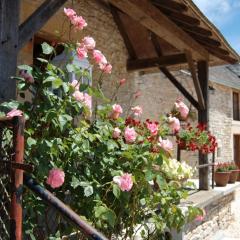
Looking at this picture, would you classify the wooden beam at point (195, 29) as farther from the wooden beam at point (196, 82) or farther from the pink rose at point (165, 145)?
the pink rose at point (165, 145)

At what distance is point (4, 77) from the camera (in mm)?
2373

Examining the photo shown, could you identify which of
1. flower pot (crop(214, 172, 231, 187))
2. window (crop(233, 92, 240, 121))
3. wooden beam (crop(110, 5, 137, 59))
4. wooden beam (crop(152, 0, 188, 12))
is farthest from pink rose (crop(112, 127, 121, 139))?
window (crop(233, 92, 240, 121))

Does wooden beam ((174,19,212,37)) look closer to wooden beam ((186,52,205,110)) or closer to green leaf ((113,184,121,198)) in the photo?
wooden beam ((186,52,205,110))

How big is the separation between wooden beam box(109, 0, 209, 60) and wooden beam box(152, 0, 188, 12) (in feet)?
0.28

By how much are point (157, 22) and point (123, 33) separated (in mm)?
2004

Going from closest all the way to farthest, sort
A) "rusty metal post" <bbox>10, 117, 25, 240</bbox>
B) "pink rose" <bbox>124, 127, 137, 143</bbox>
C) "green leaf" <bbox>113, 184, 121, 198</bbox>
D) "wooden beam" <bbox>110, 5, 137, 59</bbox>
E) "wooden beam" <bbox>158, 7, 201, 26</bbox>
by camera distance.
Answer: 1. "rusty metal post" <bbox>10, 117, 25, 240</bbox>
2. "green leaf" <bbox>113, 184, 121, 198</bbox>
3. "pink rose" <bbox>124, 127, 137, 143</bbox>
4. "wooden beam" <bbox>158, 7, 201, 26</bbox>
5. "wooden beam" <bbox>110, 5, 137, 59</bbox>

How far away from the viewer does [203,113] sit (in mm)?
6949

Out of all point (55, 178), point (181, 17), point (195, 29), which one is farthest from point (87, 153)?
point (195, 29)

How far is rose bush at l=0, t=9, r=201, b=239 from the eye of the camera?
2166mm

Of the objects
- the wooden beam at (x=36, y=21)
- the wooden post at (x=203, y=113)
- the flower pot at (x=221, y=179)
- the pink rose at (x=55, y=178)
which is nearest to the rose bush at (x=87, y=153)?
the pink rose at (x=55, y=178)

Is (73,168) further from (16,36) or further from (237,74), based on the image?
(237,74)

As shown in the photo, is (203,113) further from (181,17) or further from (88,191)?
(88,191)

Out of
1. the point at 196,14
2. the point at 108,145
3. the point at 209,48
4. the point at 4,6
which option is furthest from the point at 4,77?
the point at 209,48

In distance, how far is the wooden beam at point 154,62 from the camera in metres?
7.11
